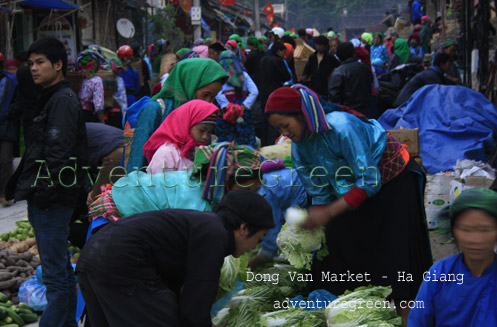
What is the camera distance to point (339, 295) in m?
4.02

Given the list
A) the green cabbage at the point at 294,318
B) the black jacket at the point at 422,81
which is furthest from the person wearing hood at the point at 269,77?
the green cabbage at the point at 294,318

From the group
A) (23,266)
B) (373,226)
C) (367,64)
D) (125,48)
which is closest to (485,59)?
(367,64)

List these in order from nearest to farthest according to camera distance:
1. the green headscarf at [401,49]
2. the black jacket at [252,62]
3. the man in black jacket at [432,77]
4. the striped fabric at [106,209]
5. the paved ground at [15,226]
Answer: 1. the striped fabric at [106,209]
2. the paved ground at [15,226]
3. the man in black jacket at [432,77]
4. the black jacket at [252,62]
5. the green headscarf at [401,49]

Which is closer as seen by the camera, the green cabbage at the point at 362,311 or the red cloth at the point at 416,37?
the green cabbage at the point at 362,311

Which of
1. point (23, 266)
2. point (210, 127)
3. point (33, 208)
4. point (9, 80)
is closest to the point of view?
point (33, 208)

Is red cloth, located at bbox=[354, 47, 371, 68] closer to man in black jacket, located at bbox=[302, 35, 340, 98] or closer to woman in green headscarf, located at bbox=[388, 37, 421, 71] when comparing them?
man in black jacket, located at bbox=[302, 35, 340, 98]

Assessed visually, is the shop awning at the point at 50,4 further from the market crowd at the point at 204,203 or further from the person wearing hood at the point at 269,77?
the market crowd at the point at 204,203

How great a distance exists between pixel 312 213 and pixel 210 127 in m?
1.04

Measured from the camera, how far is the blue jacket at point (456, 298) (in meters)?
2.67

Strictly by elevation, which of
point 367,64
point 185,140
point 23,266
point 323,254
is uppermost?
point 367,64

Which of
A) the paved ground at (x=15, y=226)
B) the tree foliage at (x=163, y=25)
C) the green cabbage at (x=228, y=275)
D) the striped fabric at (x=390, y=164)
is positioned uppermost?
the tree foliage at (x=163, y=25)

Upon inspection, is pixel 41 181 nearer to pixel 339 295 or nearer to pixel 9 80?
pixel 339 295

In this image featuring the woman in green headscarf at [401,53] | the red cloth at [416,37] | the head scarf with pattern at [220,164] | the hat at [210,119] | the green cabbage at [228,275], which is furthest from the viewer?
the red cloth at [416,37]

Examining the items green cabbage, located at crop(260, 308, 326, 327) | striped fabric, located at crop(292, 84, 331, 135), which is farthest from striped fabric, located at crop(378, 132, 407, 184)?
green cabbage, located at crop(260, 308, 326, 327)
